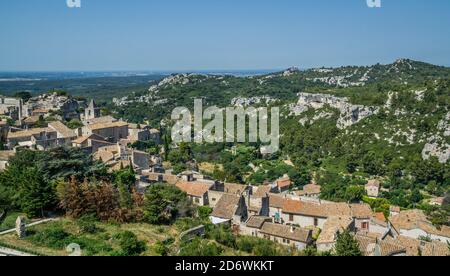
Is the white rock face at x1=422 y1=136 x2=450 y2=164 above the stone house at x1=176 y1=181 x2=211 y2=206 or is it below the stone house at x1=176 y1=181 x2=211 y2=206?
below

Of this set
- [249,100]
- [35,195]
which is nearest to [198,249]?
[35,195]

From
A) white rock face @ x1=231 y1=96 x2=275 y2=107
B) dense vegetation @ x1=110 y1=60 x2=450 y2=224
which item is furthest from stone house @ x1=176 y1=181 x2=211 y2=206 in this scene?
white rock face @ x1=231 y1=96 x2=275 y2=107

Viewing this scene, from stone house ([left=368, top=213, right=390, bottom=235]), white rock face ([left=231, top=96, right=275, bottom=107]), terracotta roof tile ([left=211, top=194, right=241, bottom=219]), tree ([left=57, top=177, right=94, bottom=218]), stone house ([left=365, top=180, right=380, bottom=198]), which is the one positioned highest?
tree ([left=57, top=177, right=94, bottom=218])

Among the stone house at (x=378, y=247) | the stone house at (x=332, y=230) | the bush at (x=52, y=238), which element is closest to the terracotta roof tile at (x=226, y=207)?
the stone house at (x=332, y=230)

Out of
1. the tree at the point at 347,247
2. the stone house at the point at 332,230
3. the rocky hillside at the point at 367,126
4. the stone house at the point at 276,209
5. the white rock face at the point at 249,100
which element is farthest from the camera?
the white rock face at the point at 249,100

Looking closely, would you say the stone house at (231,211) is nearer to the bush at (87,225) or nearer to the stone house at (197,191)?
the stone house at (197,191)

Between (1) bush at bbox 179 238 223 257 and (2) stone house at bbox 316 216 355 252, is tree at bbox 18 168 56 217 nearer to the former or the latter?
(1) bush at bbox 179 238 223 257
